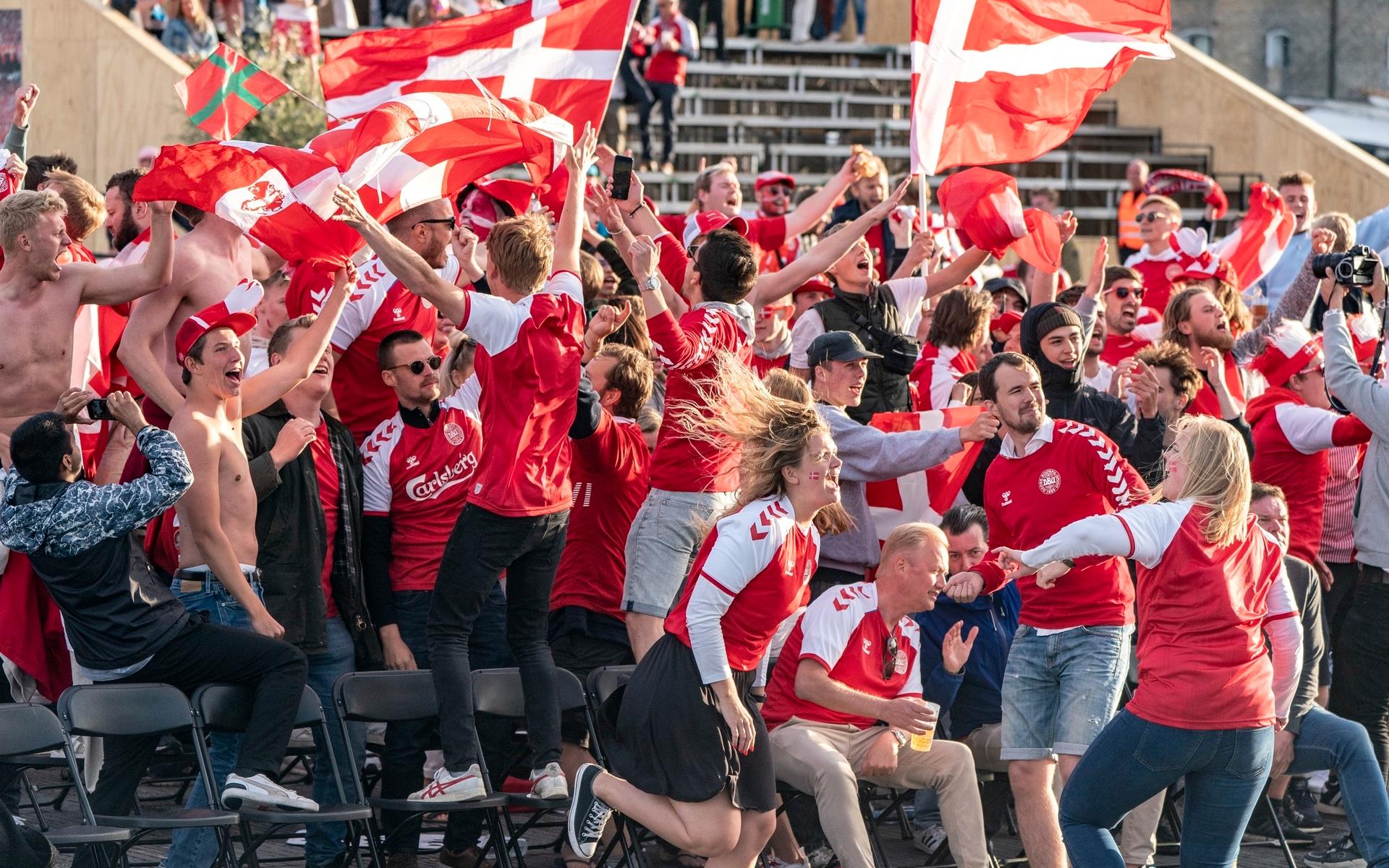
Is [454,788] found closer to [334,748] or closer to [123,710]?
[334,748]

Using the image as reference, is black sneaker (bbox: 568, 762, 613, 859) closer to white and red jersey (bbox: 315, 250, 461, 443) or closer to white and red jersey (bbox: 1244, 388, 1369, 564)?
white and red jersey (bbox: 315, 250, 461, 443)

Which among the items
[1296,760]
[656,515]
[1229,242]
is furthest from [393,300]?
[1229,242]

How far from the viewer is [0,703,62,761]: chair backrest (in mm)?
5949

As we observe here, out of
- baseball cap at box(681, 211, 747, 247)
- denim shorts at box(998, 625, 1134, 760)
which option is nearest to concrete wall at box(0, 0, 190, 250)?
baseball cap at box(681, 211, 747, 247)

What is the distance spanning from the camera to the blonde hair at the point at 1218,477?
584 centimetres

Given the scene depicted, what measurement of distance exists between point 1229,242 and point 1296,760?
542cm

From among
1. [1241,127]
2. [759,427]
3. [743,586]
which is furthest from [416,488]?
[1241,127]

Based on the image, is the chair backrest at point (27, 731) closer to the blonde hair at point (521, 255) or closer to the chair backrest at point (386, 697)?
the chair backrest at point (386, 697)

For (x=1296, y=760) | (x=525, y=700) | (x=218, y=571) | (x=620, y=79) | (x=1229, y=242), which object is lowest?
(x=1296, y=760)

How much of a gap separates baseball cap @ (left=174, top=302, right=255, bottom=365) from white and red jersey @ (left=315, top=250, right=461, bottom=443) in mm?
516

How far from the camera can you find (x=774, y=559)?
594 cm

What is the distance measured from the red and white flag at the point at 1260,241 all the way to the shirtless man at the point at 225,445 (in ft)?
23.0

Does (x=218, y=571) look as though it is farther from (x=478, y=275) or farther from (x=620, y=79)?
(x=620, y=79)

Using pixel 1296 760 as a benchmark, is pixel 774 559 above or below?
above
